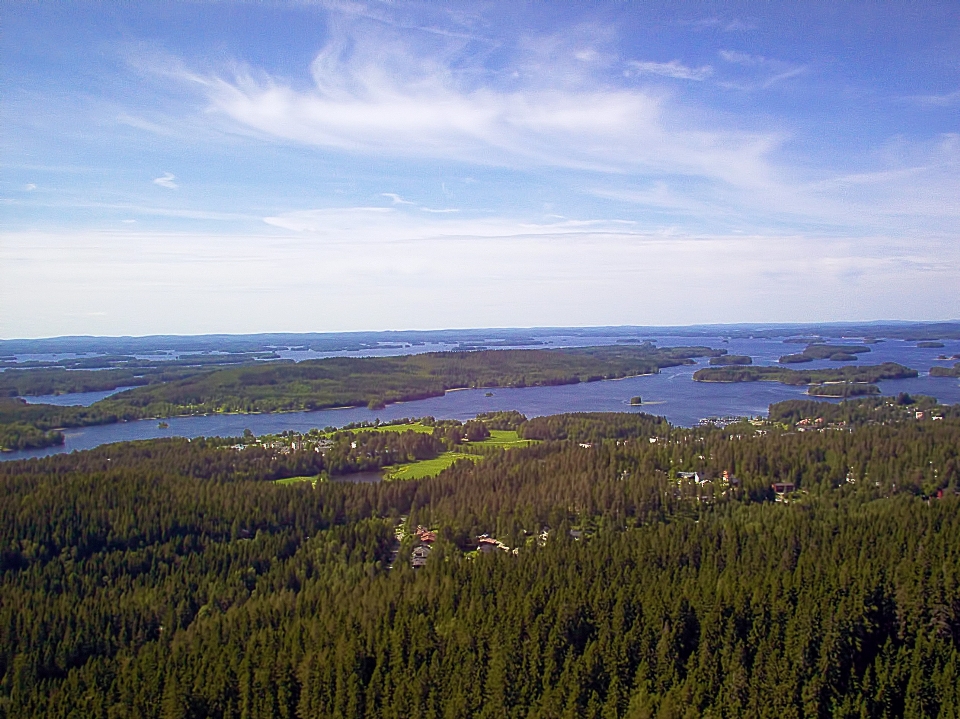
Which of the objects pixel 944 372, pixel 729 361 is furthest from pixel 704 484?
pixel 729 361

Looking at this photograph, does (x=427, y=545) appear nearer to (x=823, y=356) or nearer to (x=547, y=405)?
(x=547, y=405)

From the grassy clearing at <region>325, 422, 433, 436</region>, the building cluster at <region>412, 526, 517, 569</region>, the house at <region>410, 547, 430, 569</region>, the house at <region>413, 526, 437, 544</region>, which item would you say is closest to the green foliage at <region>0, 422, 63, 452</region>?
the grassy clearing at <region>325, 422, 433, 436</region>

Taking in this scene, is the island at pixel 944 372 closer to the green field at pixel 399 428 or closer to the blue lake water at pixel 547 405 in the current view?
the blue lake water at pixel 547 405

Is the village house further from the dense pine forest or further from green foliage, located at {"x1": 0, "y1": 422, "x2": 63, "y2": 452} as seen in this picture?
green foliage, located at {"x1": 0, "y1": 422, "x2": 63, "y2": 452}

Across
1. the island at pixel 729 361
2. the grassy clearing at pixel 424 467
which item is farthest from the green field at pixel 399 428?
the island at pixel 729 361

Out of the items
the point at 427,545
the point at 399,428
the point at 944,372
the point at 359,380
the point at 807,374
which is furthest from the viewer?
the point at 944,372
